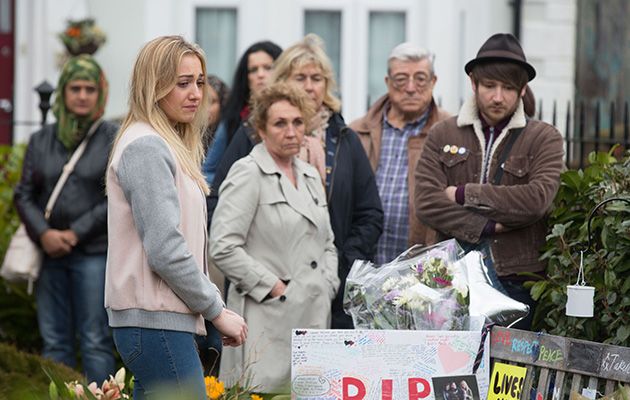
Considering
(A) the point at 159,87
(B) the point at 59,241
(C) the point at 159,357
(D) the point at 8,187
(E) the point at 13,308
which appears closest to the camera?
(C) the point at 159,357

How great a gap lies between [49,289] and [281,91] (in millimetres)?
1975

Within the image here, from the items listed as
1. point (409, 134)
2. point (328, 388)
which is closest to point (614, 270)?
point (328, 388)

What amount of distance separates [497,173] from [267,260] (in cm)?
110

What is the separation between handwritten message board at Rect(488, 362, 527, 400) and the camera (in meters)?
4.51

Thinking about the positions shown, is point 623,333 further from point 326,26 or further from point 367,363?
point 326,26

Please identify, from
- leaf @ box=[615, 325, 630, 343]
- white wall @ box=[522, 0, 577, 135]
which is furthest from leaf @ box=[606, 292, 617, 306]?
white wall @ box=[522, 0, 577, 135]

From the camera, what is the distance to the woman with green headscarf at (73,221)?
22.7 feet

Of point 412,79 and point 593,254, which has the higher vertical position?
point 412,79

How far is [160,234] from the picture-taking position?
410 cm

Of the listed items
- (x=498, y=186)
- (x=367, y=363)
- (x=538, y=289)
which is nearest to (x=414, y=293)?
(x=367, y=363)

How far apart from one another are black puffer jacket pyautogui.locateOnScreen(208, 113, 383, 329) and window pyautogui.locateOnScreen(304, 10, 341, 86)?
5.70m

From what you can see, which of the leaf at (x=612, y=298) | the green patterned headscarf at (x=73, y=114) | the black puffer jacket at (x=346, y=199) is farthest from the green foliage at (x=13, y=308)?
the leaf at (x=612, y=298)

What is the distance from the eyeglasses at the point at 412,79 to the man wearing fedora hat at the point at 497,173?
33.3 inches

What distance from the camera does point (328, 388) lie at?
445 centimetres
